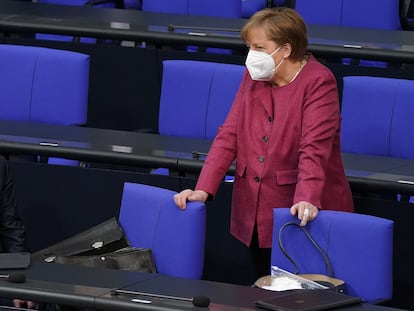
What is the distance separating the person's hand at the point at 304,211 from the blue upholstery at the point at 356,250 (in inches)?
0.9

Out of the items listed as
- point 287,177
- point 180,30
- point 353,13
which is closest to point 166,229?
point 287,177

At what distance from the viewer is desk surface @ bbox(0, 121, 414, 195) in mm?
4508

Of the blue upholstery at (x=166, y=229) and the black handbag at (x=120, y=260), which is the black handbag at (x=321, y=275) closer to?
the blue upholstery at (x=166, y=229)

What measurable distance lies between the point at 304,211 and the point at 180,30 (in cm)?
242

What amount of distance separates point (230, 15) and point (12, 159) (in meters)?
2.22

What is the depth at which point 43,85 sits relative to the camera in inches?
221

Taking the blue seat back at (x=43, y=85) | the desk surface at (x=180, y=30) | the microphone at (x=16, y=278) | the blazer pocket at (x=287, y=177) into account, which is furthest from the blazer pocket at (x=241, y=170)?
the desk surface at (x=180, y=30)

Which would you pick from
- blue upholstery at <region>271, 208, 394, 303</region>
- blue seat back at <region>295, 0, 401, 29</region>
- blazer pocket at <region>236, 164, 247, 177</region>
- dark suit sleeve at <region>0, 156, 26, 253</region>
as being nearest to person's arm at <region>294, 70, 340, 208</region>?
blue upholstery at <region>271, 208, 394, 303</region>

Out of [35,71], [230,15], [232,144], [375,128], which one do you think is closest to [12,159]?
[35,71]

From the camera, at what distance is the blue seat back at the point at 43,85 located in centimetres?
555

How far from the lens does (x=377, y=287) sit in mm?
3865

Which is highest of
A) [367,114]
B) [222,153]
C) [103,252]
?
[367,114]

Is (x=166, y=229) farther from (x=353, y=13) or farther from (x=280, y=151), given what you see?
(x=353, y=13)

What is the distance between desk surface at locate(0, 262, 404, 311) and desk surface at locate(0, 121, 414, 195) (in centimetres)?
101
